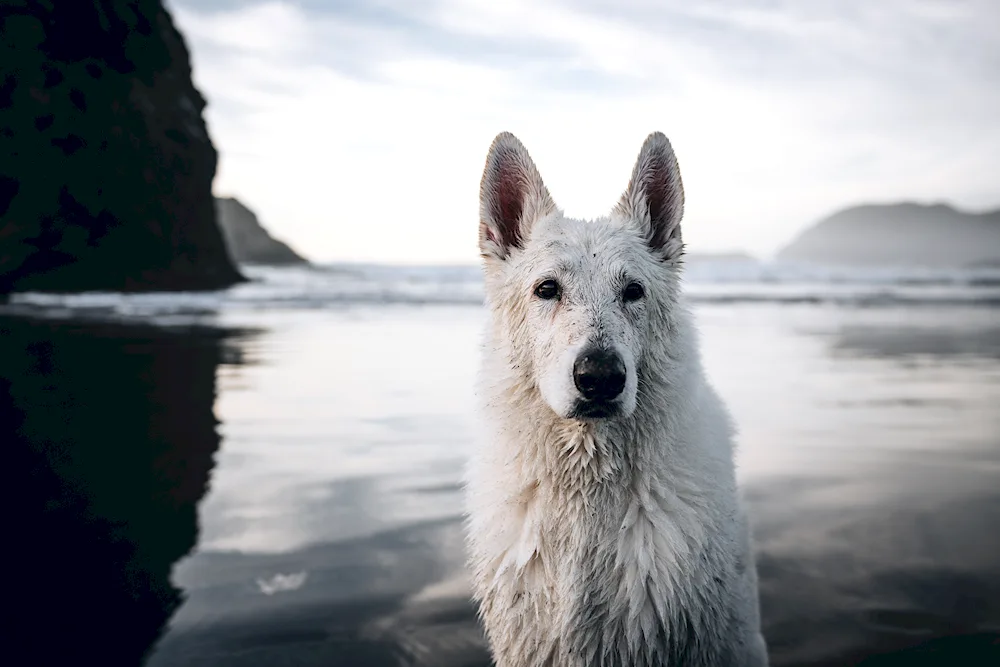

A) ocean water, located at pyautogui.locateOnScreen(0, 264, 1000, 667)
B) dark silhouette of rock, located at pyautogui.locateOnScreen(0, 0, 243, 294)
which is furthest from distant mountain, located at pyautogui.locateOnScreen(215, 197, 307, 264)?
ocean water, located at pyautogui.locateOnScreen(0, 264, 1000, 667)

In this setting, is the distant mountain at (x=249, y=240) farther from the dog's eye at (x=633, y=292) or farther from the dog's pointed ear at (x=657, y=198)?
the dog's eye at (x=633, y=292)

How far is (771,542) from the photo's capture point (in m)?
4.52

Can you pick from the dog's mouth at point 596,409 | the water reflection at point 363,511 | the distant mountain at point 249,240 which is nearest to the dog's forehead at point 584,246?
the dog's mouth at point 596,409

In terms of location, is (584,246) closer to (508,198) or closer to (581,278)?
(581,278)

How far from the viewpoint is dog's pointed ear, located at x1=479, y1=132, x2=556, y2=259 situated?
3055mm

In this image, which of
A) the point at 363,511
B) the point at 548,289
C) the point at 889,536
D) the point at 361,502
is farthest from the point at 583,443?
the point at 889,536

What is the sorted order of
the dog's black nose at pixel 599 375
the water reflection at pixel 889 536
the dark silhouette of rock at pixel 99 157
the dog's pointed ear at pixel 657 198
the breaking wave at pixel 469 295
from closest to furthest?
the dog's black nose at pixel 599 375 → the dog's pointed ear at pixel 657 198 → the water reflection at pixel 889 536 → the breaking wave at pixel 469 295 → the dark silhouette of rock at pixel 99 157

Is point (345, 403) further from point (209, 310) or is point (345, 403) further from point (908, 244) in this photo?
point (908, 244)

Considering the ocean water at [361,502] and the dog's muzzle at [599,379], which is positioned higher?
the dog's muzzle at [599,379]

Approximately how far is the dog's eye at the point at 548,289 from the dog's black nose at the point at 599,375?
0.42m

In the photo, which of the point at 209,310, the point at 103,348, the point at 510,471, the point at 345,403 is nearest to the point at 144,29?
the point at 209,310

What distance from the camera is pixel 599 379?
2.51 metres

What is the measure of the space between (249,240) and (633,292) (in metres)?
79.0

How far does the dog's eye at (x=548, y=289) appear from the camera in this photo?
9.45 feet
